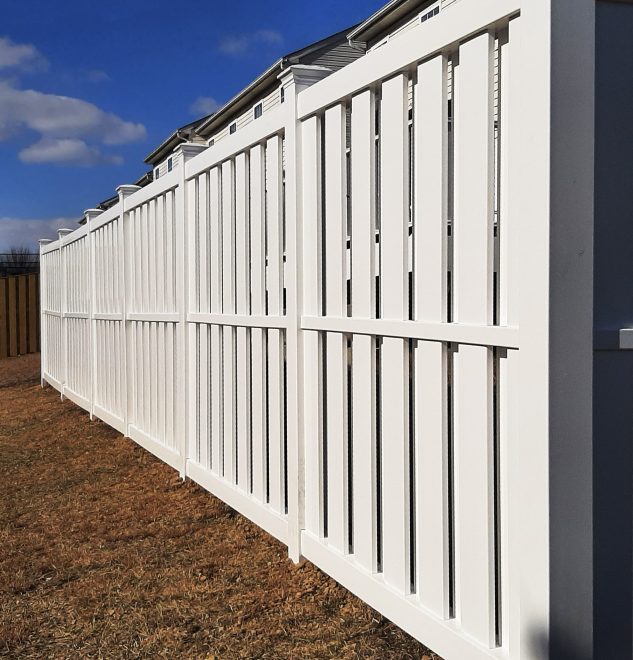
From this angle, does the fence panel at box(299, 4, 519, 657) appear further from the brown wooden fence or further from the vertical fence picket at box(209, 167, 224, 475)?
the brown wooden fence

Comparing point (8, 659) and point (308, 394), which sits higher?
point (308, 394)

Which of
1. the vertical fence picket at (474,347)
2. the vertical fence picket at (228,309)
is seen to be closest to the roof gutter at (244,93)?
the vertical fence picket at (228,309)

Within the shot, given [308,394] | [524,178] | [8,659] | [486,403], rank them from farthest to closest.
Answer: [308,394], [8,659], [486,403], [524,178]

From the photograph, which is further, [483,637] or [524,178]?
[483,637]

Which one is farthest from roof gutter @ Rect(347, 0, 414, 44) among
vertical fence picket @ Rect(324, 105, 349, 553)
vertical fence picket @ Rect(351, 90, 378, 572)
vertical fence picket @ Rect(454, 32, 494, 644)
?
vertical fence picket @ Rect(454, 32, 494, 644)

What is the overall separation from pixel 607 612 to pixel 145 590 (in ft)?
6.72

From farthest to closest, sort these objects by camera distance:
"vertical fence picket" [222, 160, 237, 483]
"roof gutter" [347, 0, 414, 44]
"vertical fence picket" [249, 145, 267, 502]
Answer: "roof gutter" [347, 0, 414, 44] → "vertical fence picket" [222, 160, 237, 483] → "vertical fence picket" [249, 145, 267, 502]

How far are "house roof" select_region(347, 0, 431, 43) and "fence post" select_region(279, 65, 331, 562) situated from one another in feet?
37.7

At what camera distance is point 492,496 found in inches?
89.4

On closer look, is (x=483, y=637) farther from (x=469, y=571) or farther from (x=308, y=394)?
(x=308, y=394)

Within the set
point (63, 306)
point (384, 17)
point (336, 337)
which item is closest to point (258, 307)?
point (336, 337)

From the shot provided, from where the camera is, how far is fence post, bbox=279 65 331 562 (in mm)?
3457

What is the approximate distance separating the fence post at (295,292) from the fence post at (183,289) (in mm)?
1728

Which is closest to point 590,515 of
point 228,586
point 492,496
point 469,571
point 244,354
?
point 492,496
